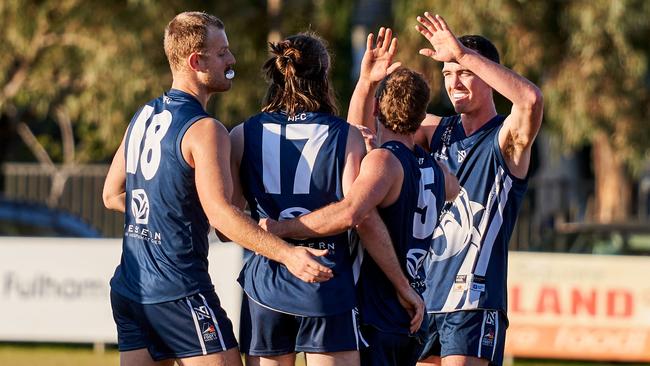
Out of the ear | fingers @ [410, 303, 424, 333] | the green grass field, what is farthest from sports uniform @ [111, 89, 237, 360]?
the green grass field

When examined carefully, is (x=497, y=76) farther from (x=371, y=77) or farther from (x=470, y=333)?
(x=470, y=333)

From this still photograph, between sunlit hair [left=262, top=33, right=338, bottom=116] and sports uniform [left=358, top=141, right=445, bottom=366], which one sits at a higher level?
sunlit hair [left=262, top=33, right=338, bottom=116]

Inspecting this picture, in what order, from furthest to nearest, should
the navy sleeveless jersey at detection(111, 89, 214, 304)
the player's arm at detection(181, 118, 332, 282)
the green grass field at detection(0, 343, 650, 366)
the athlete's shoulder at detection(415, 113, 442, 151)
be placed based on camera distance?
the green grass field at detection(0, 343, 650, 366)
the athlete's shoulder at detection(415, 113, 442, 151)
the navy sleeveless jersey at detection(111, 89, 214, 304)
the player's arm at detection(181, 118, 332, 282)

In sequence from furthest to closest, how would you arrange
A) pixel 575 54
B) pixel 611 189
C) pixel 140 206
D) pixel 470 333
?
pixel 611 189 → pixel 575 54 → pixel 470 333 → pixel 140 206

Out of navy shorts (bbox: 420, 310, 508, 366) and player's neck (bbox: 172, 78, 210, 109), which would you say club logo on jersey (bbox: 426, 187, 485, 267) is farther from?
player's neck (bbox: 172, 78, 210, 109)

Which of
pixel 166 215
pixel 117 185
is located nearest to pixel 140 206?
pixel 166 215

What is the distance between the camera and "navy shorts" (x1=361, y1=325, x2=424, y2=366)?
19.0 feet

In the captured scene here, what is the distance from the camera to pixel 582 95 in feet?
64.9

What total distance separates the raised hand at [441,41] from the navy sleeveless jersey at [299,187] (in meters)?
0.77

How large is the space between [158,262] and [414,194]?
114cm

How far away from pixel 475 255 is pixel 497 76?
36.1 inches

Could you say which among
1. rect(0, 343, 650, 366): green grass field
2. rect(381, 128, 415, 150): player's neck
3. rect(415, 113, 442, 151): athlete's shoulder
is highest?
rect(415, 113, 442, 151): athlete's shoulder

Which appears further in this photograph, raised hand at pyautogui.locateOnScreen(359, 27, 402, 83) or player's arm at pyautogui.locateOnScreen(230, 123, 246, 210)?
raised hand at pyautogui.locateOnScreen(359, 27, 402, 83)

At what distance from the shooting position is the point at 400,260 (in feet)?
19.1
